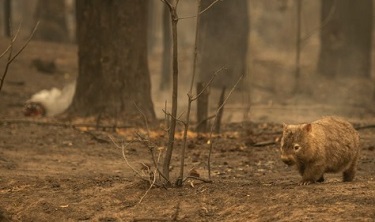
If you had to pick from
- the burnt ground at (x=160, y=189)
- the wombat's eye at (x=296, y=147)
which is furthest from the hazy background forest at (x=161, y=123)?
the wombat's eye at (x=296, y=147)

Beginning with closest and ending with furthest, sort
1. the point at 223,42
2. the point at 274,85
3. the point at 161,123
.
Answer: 1. the point at 161,123
2. the point at 223,42
3. the point at 274,85

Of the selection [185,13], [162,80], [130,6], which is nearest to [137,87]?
[130,6]

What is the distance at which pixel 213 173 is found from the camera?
1049 cm

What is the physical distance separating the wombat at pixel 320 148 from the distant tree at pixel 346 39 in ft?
57.3

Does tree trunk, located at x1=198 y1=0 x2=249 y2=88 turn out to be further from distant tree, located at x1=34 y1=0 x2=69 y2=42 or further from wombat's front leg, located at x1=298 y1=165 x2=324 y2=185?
wombat's front leg, located at x1=298 y1=165 x2=324 y2=185

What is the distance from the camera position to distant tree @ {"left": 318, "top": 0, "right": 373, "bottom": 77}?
86.7ft

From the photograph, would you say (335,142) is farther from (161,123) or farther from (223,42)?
(223,42)

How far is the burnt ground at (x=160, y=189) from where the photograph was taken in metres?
7.84

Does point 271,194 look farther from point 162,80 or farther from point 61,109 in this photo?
point 162,80

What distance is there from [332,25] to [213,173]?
673 inches

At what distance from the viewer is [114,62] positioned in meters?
14.8

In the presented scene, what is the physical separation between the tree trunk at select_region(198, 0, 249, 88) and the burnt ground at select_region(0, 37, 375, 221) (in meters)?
6.34

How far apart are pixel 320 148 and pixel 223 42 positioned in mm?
13420

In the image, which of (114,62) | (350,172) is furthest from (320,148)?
(114,62)
